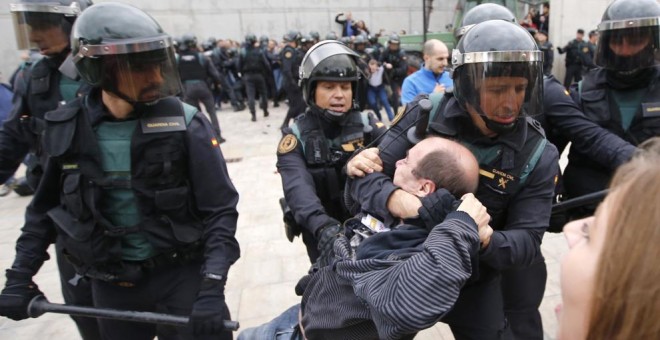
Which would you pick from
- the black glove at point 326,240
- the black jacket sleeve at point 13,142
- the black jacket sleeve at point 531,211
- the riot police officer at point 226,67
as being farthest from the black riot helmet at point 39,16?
the riot police officer at point 226,67

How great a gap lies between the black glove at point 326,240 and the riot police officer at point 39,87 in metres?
1.23

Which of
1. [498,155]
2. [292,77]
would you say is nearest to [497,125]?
[498,155]

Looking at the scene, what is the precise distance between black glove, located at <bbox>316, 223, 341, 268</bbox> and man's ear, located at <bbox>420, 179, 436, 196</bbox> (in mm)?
452

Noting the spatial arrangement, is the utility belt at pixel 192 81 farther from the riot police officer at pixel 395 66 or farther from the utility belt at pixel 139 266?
the utility belt at pixel 139 266

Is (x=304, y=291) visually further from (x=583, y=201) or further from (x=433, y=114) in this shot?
(x=583, y=201)

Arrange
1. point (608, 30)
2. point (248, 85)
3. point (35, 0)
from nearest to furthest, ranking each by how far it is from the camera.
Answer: point (35, 0) → point (608, 30) → point (248, 85)

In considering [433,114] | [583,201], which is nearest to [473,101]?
[433,114]

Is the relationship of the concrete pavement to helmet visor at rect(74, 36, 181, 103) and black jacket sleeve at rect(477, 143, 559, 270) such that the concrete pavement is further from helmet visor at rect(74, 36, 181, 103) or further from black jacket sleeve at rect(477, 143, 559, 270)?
helmet visor at rect(74, 36, 181, 103)

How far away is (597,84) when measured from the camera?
240 centimetres

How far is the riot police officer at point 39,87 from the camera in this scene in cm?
211

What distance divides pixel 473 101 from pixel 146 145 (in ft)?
4.13

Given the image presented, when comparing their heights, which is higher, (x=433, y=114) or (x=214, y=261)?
(x=433, y=114)

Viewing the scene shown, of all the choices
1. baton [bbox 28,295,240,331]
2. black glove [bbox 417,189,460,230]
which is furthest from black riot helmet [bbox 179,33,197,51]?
black glove [bbox 417,189,460,230]

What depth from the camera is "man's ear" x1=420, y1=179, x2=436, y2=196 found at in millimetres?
1382
